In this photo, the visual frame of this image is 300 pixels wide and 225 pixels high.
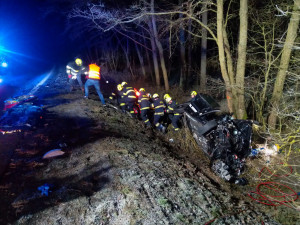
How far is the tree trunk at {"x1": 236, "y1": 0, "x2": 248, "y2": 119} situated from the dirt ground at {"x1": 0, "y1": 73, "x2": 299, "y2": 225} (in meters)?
2.56

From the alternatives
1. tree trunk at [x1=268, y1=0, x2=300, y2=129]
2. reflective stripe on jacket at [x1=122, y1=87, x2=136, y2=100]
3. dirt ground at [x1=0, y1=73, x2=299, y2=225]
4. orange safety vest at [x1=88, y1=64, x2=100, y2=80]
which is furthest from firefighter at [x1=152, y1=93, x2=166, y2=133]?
tree trunk at [x1=268, y1=0, x2=300, y2=129]

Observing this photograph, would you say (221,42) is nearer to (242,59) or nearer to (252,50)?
(242,59)

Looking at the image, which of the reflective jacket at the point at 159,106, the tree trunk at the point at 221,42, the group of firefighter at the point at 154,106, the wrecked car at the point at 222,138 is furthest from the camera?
the reflective jacket at the point at 159,106

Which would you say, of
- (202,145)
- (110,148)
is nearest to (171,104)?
(202,145)

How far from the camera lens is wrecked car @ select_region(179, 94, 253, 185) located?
15.0ft

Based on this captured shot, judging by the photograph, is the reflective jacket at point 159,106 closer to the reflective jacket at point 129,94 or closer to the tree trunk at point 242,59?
the reflective jacket at point 129,94

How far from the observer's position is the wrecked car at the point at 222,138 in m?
4.57

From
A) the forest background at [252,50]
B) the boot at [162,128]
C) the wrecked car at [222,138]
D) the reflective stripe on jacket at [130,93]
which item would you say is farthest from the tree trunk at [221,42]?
the reflective stripe on jacket at [130,93]

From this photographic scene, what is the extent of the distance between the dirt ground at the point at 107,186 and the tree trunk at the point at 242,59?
101 inches

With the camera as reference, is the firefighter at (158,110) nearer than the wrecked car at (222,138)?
No

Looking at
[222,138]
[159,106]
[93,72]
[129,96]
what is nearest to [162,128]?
[159,106]

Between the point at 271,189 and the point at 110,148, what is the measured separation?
4.03 metres

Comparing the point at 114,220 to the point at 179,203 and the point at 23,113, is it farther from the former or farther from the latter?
the point at 23,113

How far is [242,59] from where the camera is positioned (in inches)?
237
